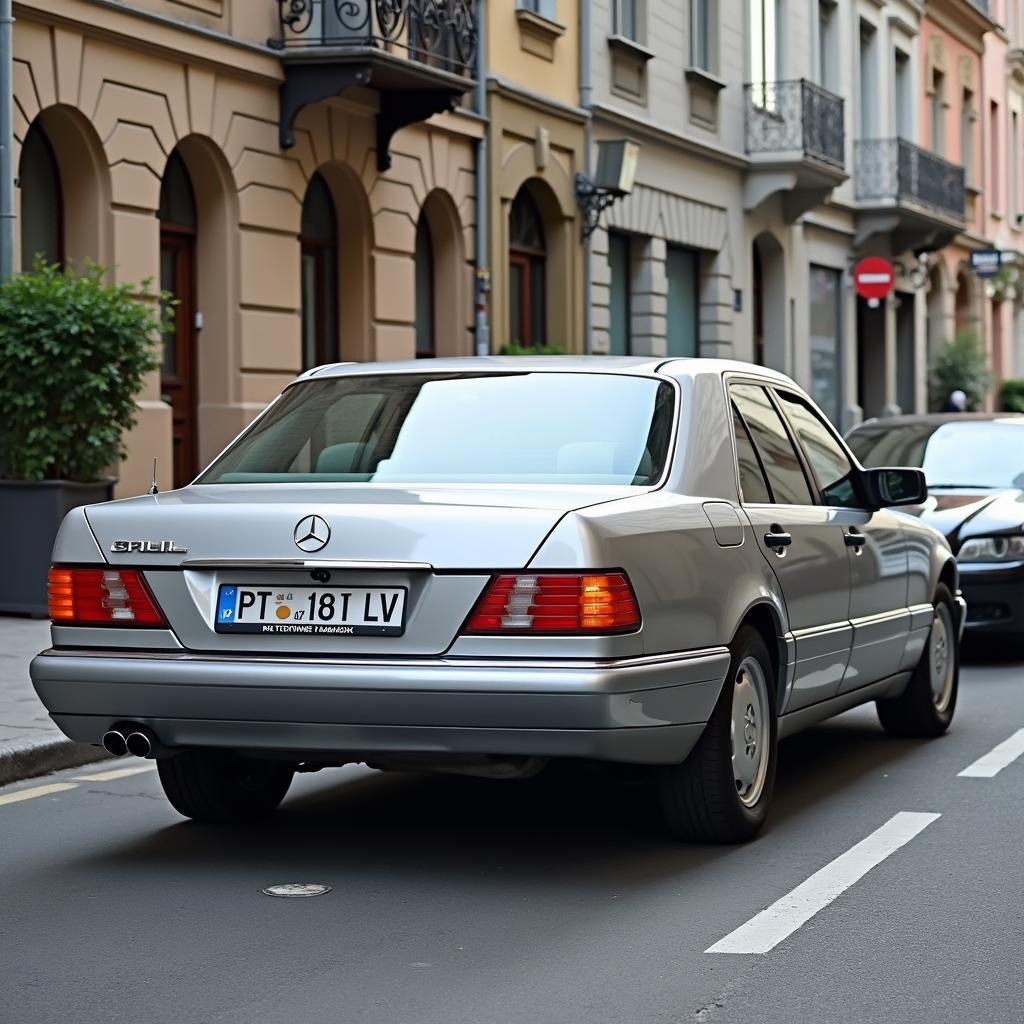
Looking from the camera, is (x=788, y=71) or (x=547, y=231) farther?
(x=788, y=71)

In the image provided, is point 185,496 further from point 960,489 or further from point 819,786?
point 960,489

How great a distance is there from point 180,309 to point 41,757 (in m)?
9.70

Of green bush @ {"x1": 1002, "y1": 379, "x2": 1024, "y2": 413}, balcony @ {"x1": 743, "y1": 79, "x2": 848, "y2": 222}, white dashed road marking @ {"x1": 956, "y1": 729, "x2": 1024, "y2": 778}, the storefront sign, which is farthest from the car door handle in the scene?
green bush @ {"x1": 1002, "y1": 379, "x2": 1024, "y2": 413}

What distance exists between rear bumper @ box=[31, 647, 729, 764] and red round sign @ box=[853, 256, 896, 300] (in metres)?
27.0

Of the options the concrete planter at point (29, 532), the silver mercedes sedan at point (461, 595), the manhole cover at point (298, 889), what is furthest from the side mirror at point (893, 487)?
the concrete planter at point (29, 532)

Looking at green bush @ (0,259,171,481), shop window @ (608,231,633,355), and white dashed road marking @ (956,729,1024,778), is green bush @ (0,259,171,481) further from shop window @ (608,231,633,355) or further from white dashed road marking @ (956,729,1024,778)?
shop window @ (608,231,633,355)

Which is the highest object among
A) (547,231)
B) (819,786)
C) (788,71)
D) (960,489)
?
(788,71)

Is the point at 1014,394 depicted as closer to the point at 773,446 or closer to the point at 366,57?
the point at 366,57

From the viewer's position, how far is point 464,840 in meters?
6.73

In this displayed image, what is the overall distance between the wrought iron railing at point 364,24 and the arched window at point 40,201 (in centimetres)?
285

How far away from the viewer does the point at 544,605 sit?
5.77 meters

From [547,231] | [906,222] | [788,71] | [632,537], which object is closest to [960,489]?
[632,537]

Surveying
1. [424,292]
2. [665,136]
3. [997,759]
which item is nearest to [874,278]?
[665,136]

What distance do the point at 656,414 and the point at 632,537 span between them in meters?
0.85
